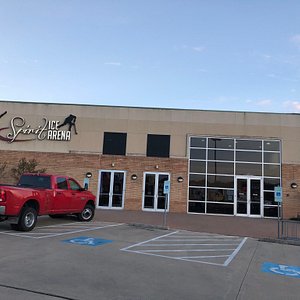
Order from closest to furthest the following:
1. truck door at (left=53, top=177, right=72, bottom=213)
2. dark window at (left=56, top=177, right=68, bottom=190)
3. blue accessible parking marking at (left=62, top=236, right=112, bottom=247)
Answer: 1. blue accessible parking marking at (left=62, top=236, right=112, bottom=247)
2. truck door at (left=53, top=177, right=72, bottom=213)
3. dark window at (left=56, top=177, right=68, bottom=190)

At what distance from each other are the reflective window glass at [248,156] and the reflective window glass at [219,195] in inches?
94.4

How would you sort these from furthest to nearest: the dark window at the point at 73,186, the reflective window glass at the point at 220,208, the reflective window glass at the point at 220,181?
the reflective window glass at the point at 220,181
the reflective window glass at the point at 220,208
the dark window at the point at 73,186

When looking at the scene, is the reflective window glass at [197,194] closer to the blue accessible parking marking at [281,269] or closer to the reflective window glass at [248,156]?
the reflective window glass at [248,156]

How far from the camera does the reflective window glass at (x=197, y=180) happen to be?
2555cm

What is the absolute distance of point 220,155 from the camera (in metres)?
26.0

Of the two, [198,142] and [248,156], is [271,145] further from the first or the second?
[198,142]

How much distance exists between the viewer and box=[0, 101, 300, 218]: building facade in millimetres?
25234

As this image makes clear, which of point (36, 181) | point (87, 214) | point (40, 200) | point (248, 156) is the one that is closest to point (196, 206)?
point (248, 156)

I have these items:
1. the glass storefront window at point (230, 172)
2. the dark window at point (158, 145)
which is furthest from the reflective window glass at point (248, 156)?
the dark window at point (158, 145)

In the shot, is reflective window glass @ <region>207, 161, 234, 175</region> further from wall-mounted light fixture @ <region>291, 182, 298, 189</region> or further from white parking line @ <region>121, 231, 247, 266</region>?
white parking line @ <region>121, 231, 247, 266</region>

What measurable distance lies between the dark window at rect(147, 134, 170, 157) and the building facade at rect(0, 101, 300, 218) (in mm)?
68

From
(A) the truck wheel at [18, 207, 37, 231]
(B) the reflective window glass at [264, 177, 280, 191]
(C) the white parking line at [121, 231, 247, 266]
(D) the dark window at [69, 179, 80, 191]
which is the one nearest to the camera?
(C) the white parking line at [121, 231, 247, 266]

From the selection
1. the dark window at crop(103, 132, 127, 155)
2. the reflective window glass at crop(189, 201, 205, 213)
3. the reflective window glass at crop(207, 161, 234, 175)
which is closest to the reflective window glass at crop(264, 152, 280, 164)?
the reflective window glass at crop(207, 161, 234, 175)

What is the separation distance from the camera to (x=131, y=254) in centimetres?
927
